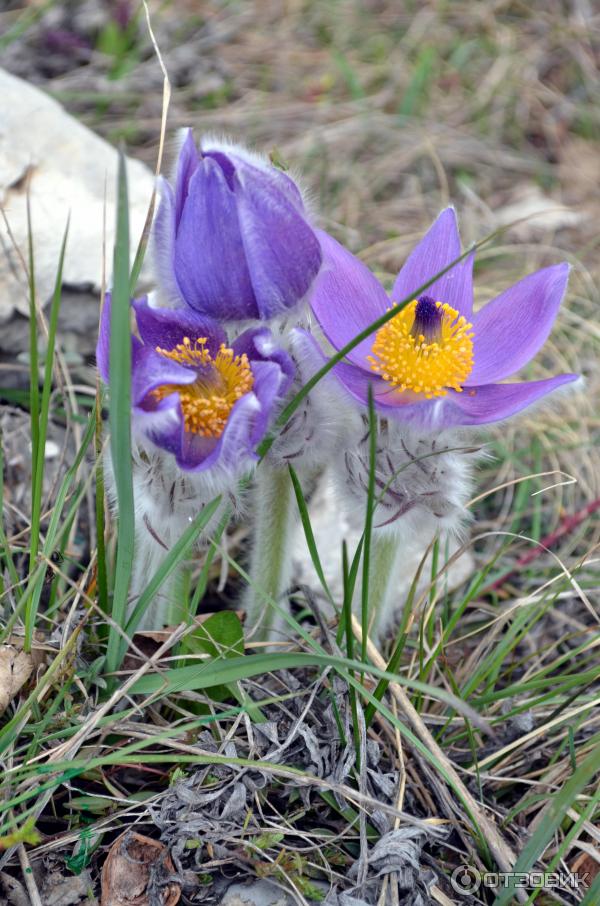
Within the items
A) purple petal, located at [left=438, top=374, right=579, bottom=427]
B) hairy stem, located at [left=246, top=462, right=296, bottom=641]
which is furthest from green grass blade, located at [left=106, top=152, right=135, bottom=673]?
purple petal, located at [left=438, top=374, right=579, bottom=427]

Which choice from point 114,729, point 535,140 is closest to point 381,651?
point 114,729

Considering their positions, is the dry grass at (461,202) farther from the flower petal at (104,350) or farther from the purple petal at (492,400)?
the flower petal at (104,350)

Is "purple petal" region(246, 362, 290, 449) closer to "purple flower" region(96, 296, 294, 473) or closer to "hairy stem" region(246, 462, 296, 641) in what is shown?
"purple flower" region(96, 296, 294, 473)

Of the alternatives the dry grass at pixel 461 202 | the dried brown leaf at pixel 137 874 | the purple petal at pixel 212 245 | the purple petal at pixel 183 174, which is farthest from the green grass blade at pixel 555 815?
the purple petal at pixel 183 174

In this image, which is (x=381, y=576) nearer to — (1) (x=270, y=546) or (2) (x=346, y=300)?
(1) (x=270, y=546)

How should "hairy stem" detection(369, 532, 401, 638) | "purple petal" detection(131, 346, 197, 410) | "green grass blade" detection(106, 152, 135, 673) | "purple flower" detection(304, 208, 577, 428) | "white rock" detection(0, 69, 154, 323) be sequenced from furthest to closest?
"white rock" detection(0, 69, 154, 323)
"hairy stem" detection(369, 532, 401, 638)
"purple flower" detection(304, 208, 577, 428)
"purple petal" detection(131, 346, 197, 410)
"green grass blade" detection(106, 152, 135, 673)

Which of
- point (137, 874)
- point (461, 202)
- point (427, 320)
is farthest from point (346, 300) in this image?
point (461, 202)
